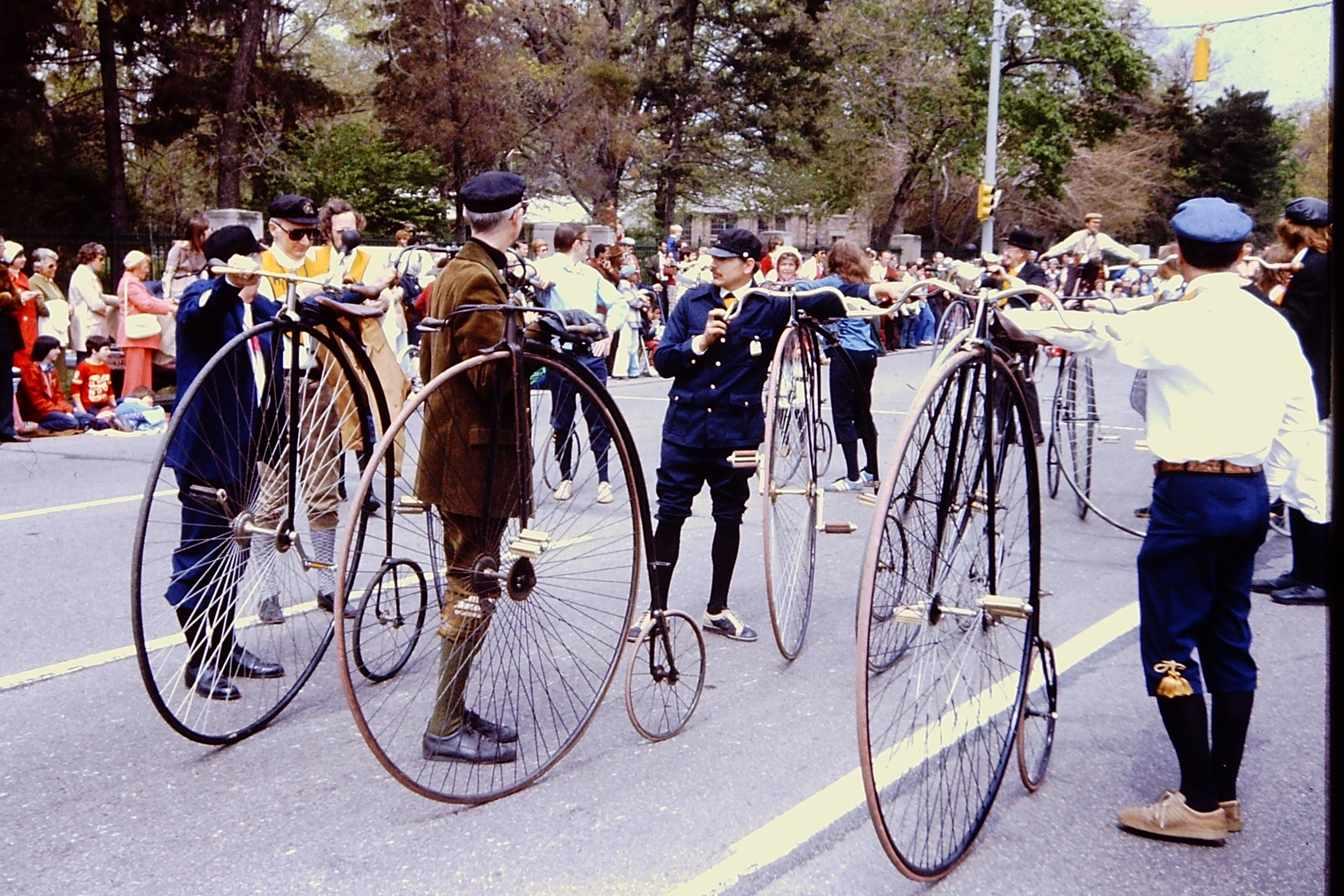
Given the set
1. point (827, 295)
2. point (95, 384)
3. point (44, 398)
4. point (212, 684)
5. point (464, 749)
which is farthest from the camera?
point (95, 384)

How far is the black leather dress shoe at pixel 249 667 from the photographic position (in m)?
5.15

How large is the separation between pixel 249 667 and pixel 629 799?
186 centimetres

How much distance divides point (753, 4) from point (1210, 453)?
3819cm

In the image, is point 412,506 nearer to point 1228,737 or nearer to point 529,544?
point 529,544

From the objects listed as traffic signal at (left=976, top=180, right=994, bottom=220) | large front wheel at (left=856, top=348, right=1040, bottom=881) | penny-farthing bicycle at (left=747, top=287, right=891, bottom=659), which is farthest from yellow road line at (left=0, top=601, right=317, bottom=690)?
traffic signal at (left=976, top=180, right=994, bottom=220)

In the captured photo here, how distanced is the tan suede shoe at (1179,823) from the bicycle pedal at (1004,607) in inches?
31.8

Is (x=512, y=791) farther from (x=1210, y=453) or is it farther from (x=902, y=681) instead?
(x=1210, y=453)

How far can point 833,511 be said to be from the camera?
9.12 m

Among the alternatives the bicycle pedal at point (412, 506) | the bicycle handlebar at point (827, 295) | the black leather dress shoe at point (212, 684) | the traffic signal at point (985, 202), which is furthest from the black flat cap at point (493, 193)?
the traffic signal at point (985, 202)

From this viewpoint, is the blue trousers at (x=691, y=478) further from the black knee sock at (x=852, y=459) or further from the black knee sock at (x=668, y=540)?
the black knee sock at (x=852, y=459)

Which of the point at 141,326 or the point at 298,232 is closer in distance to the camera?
the point at 298,232

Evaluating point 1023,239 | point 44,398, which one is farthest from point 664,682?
point 44,398

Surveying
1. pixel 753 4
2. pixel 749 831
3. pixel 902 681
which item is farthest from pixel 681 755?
pixel 753 4

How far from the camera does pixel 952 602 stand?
4.05 meters
